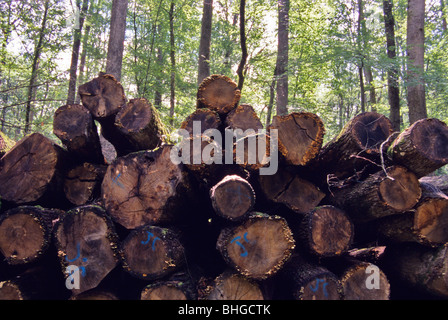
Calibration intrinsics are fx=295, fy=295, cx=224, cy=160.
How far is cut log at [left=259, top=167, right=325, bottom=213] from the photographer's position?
3.17 metres

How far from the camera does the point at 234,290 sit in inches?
104

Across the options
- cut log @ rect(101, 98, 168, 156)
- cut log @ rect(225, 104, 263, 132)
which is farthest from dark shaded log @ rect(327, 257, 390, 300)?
cut log @ rect(101, 98, 168, 156)

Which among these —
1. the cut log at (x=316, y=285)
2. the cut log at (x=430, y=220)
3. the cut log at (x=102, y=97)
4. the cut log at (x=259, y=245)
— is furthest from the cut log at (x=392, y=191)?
the cut log at (x=102, y=97)

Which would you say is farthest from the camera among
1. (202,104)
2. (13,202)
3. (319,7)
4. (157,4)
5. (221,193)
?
(319,7)

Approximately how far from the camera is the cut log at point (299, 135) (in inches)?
Result: 116

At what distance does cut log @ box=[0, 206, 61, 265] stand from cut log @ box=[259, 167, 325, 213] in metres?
2.20

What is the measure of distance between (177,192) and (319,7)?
1145cm

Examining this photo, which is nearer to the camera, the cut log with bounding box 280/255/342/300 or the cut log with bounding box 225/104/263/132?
the cut log with bounding box 280/255/342/300

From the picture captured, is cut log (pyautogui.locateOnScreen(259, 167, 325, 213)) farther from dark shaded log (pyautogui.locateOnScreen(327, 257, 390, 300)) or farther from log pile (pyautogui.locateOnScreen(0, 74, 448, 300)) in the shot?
dark shaded log (pyautogui.locateOnScreen(327, 257, 390, 300))

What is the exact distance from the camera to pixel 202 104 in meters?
3.57

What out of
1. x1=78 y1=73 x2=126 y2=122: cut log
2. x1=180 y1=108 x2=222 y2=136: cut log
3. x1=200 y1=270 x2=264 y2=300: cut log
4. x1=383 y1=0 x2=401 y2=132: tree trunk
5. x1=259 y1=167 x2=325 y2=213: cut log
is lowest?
x1=200 y1=270 x2=264 y2=300: cut log
